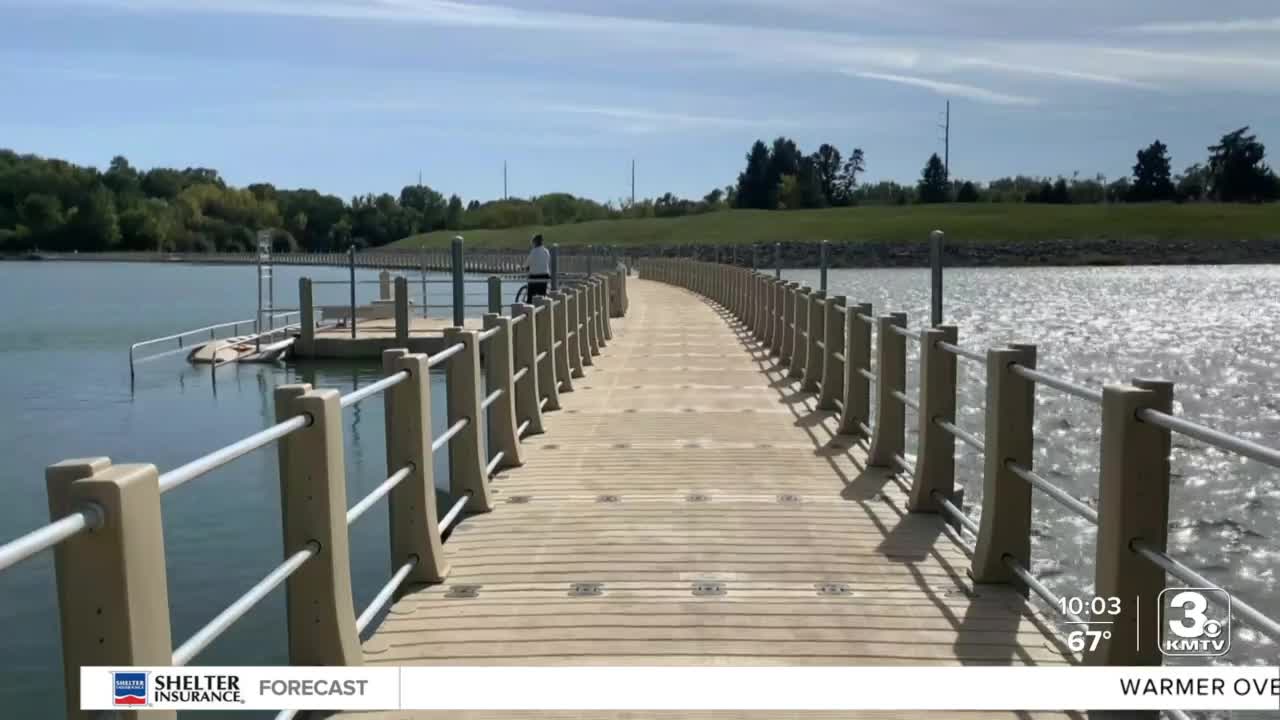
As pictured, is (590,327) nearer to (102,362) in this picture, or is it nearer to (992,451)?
(992,451)

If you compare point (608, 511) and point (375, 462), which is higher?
point (608, 511)

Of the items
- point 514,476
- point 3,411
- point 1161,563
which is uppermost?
point 1161,563

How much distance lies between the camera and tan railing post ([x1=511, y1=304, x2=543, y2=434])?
34.5ft

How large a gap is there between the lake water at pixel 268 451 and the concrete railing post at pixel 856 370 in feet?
8.36

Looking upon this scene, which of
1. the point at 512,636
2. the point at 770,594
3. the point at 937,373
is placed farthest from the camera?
the point at 937,373

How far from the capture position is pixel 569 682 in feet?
15.1

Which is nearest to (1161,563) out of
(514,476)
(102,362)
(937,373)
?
(937,373)

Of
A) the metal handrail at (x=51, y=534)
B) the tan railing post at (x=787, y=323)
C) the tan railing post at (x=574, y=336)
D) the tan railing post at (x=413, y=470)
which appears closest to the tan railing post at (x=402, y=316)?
the tan railing post at (x=574, y=336)

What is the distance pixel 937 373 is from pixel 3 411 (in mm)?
21811

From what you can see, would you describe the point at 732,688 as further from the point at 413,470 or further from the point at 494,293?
the point at 494,293

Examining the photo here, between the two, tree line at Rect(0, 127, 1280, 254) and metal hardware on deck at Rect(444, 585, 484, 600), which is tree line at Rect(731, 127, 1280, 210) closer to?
tree line at Rect(0, 127, 1280, 254)

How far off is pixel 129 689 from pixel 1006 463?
4.16 metres

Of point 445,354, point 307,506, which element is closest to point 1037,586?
point 307,506

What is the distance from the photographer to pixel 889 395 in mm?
8969
